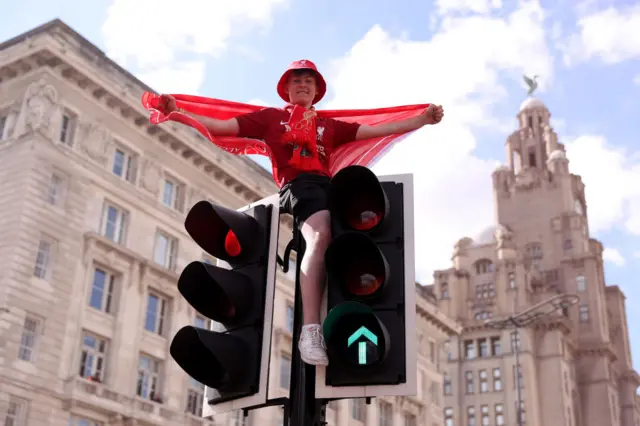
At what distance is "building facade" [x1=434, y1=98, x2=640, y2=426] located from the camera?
90875mm

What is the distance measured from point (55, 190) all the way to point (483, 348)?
69.4 m

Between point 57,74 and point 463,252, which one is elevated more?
point 463,252

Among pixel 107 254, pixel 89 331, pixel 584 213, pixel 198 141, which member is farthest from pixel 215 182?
pixel 584 213

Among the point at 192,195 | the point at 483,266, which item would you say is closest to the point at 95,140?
the point at 192,195

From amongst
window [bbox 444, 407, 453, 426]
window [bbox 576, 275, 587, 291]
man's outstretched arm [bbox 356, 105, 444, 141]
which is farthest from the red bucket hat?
window [bbox 576, 275, 587, 291]

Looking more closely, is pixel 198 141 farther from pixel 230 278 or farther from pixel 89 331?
pixel 230 278

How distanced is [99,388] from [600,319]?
78.1 meters

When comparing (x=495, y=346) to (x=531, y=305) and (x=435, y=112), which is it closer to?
(x=531, y=305)

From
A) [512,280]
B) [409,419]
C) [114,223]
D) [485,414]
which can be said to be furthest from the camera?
[512,280]

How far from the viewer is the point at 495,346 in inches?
3703

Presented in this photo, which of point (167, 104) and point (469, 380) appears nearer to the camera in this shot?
point (167, 104)

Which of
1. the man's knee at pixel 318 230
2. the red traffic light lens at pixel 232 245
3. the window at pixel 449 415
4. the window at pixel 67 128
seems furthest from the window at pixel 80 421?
the window at pixel 449 415

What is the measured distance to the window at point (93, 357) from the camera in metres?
32.8

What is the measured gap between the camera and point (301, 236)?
5.32 metres
